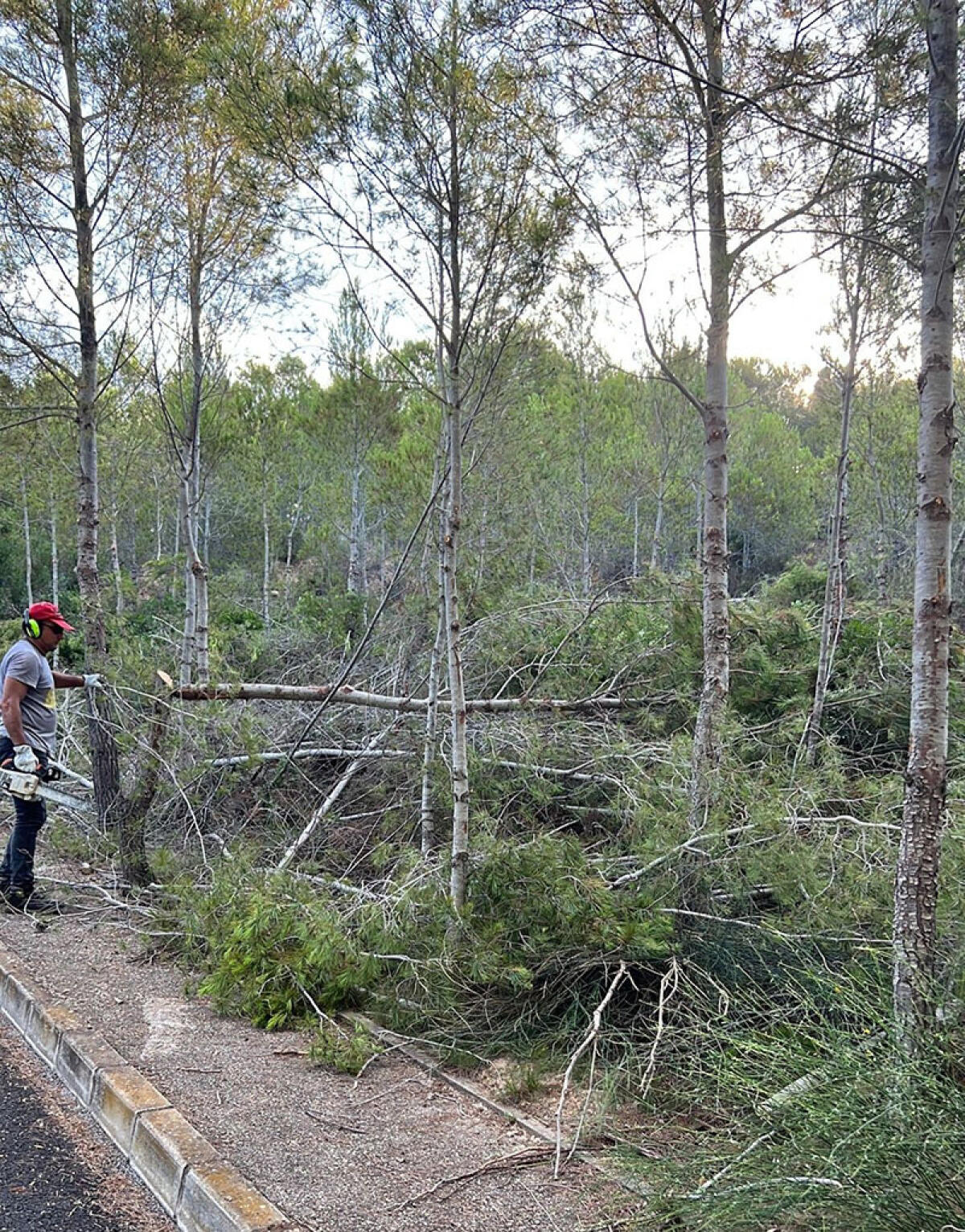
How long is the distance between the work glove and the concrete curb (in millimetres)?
1734

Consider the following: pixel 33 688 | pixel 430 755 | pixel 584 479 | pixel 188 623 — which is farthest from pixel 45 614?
pixel 584 479

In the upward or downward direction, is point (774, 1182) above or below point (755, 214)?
below

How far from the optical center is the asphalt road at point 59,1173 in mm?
2953

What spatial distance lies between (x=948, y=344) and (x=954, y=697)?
435cm

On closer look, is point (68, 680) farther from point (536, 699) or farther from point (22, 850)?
point (536, 699)

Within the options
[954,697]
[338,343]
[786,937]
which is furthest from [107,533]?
[786,937]

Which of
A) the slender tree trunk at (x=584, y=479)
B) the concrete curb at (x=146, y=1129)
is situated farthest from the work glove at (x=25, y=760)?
the slender tree trunk at (x=584, y=479)

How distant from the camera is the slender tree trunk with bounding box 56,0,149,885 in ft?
22.7

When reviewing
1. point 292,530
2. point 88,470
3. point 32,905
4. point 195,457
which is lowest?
→ point 32,905

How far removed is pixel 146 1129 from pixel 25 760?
132 inches

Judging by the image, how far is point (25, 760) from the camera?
6035 millimetres

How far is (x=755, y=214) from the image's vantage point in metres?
4.67

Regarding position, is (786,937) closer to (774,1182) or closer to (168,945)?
(774,1182)

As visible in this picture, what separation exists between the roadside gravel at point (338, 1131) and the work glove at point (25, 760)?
1.56 m
